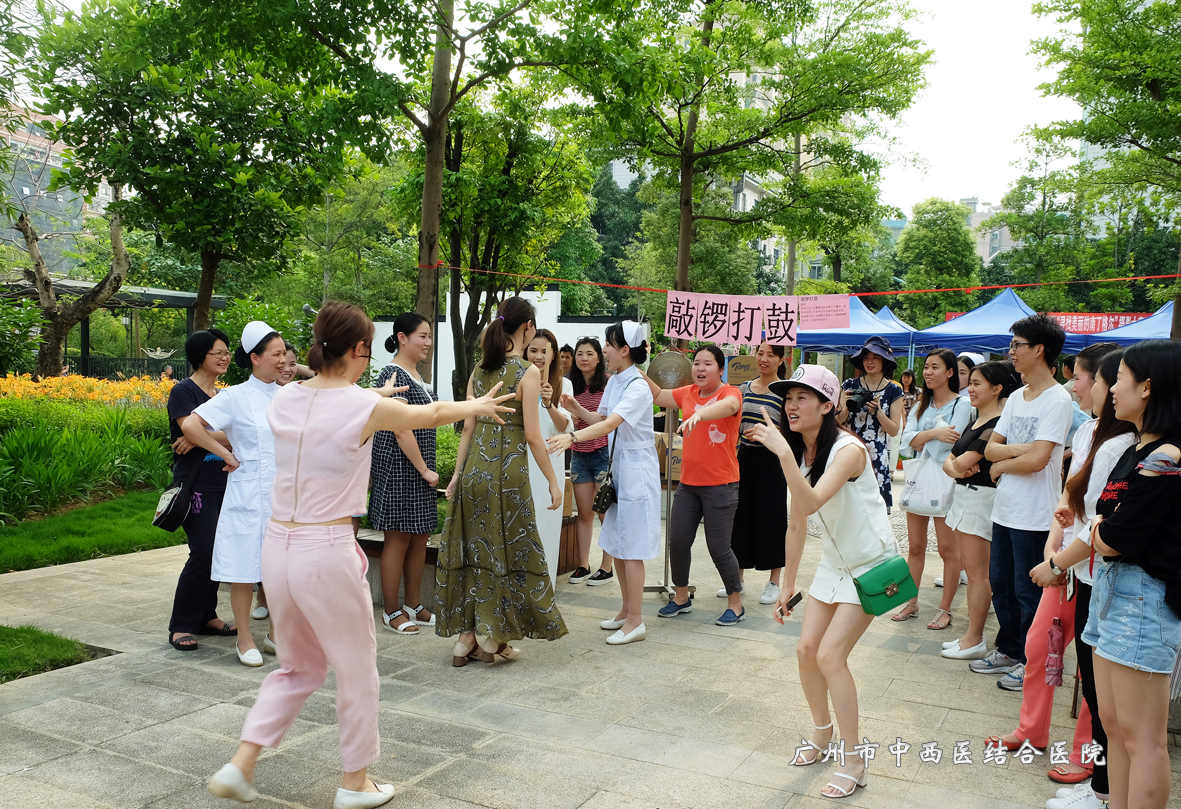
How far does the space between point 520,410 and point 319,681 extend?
1.84m

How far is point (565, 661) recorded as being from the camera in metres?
4.78

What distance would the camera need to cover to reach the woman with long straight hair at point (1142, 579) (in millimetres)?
2539

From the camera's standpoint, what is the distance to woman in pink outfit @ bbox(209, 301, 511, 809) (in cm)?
290

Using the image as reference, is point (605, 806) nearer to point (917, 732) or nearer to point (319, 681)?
point (319, 681)

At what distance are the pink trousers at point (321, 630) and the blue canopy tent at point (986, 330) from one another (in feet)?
51.1

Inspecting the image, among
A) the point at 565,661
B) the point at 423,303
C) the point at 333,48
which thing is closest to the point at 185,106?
the point at 333,48

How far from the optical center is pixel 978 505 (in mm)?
4879

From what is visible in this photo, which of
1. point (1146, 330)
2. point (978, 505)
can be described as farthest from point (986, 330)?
point (978, 505)

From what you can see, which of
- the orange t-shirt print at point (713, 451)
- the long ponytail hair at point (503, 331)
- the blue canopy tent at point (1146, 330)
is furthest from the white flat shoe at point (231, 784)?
the blue canopy tent at point (1146, 330)

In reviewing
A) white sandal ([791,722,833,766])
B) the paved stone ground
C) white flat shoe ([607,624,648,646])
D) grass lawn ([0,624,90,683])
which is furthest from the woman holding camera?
grass lawn ([0,624,90,683])

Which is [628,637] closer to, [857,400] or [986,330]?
[857,400]

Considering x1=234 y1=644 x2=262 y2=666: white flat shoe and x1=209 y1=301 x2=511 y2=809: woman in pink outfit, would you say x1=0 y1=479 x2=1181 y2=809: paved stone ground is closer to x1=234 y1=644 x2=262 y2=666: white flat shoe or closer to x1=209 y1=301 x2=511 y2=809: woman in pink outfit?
x1=234 y1=644 x2=262 y2=666: white flat shoe

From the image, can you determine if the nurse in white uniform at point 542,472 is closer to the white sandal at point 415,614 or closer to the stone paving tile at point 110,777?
the white sandal at point 415,614

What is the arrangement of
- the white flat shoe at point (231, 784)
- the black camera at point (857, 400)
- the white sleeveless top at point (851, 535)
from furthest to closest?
the black camera at point (857, 400) < the white sleeveless top at point (851, 535) < the white flat shoe at point (231, 784)
